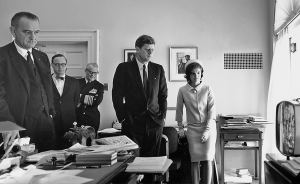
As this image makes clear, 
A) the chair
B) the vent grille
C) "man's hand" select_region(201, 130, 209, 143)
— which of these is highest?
the vent grille

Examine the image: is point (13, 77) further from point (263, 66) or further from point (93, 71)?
point (263, 66)

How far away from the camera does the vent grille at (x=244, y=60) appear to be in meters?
4.34

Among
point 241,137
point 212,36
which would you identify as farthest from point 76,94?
point 212,36

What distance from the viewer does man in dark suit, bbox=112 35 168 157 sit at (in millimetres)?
3260

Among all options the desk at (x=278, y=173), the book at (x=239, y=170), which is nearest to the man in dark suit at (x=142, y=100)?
the book at (x=239, y=170)

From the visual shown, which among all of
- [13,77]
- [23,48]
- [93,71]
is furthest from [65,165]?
[93,71]

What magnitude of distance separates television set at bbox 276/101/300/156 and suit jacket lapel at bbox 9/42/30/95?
1430 mm

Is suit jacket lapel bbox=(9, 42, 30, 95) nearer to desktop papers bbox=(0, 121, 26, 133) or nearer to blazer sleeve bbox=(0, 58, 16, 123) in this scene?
blazer sleeve bbox=(0, 58, 16, 123)

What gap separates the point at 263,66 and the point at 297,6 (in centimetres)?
119

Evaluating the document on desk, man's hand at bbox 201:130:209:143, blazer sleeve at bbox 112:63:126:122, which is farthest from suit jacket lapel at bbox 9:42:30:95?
man's hand at bbox 201:130:209:143

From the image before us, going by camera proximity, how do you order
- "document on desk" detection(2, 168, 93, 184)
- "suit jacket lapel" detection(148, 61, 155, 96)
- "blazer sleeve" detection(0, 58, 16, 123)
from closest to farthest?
"document on desk" detection(2, 168, 93, 184)
"blazer sleeve" detection(0, 58, 16, 123)
"suit jacket lapel" detection(148, 61, 155, 96)

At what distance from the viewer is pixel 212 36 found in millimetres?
4352

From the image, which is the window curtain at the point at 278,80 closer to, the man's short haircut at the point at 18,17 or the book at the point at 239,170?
the book at the point at 239,170

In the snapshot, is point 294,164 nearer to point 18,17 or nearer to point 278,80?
point 18,17
